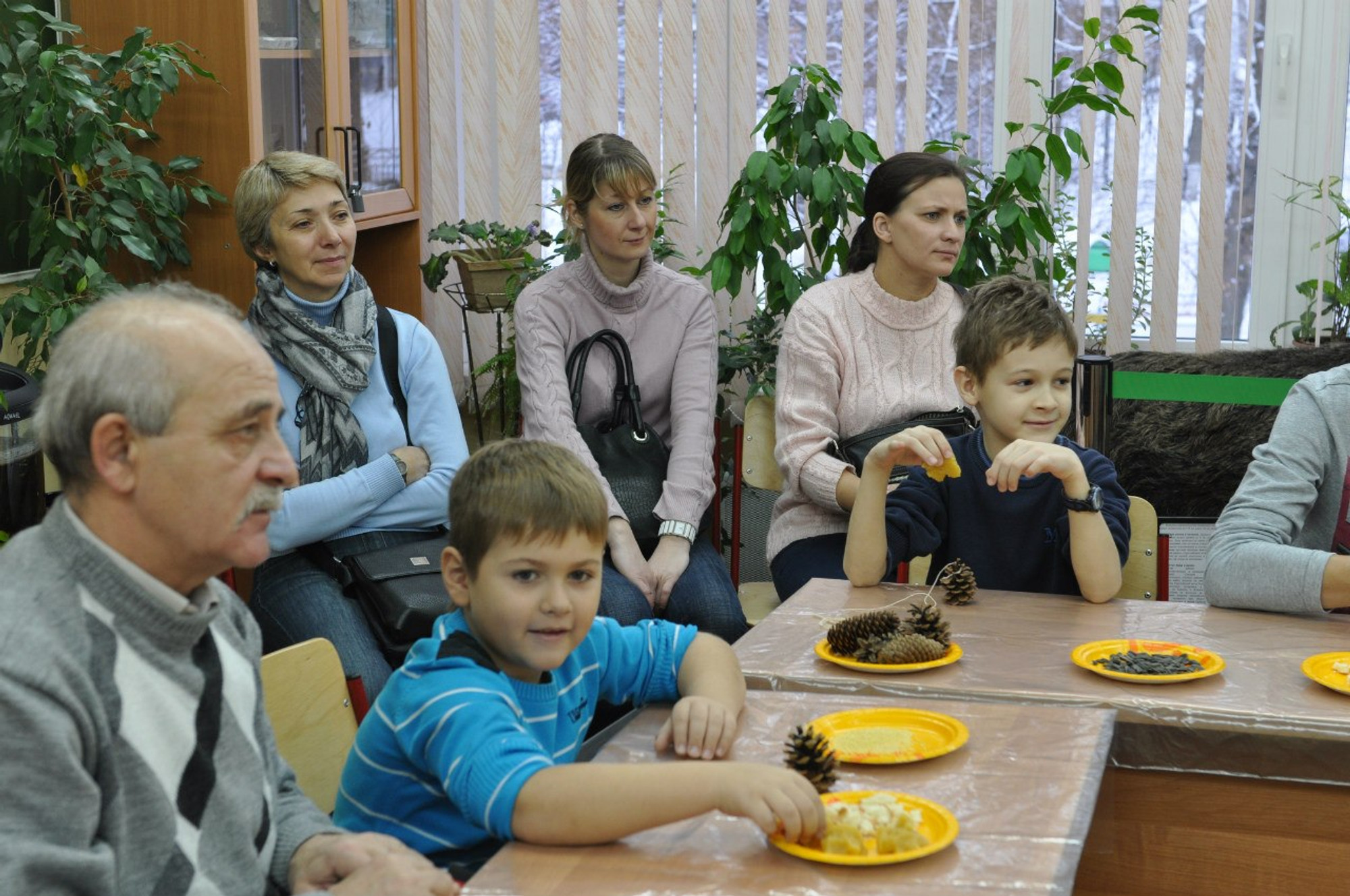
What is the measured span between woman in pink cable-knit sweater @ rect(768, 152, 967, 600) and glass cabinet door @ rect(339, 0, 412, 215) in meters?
1.40

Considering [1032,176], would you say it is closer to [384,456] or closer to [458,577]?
[384,456]

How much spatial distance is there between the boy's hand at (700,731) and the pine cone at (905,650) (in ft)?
0.95

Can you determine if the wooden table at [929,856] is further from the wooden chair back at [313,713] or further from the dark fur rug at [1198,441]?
the dark fur rug at [1198,441]

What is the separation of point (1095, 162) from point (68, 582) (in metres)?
3.41

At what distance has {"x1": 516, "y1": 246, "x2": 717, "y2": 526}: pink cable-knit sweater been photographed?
3.01 m

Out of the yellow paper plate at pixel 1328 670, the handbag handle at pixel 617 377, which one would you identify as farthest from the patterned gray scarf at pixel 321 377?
the yellow paper plate at pixel 1328 670

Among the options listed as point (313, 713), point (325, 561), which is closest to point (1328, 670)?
point (313, 713)

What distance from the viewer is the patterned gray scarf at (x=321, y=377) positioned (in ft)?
8.62

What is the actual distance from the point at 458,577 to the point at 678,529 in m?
1.44

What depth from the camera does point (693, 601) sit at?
9.19ft

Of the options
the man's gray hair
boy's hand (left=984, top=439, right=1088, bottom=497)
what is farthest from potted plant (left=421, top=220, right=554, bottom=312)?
the man's gray hair

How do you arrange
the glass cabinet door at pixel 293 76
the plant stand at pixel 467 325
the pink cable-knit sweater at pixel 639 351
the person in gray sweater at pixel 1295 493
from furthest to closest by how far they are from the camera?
the plant stand at pixel 467 325, the glass cabinet door at pixel 293 76, the pink cable-knit sweater at pixel 639 351, the person in gray sweater at pixel 1295 493

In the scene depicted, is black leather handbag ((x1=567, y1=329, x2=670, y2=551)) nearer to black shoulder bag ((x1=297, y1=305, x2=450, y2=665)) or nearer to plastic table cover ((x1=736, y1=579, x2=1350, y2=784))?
black shoulder bag ((x1=297, y1=305, x2=450, y2=665))

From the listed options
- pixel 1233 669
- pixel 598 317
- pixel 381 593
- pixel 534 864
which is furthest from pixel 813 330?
pixel 534 864
